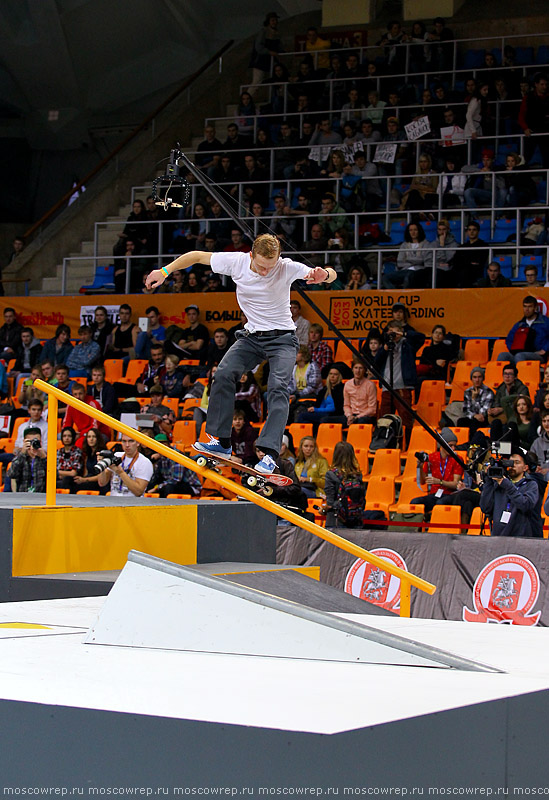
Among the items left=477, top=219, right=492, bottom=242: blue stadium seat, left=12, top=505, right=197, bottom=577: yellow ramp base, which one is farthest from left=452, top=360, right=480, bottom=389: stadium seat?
left=12, top=505, right=197, bottom=577: yellow ramp base

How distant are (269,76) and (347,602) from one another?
1580 cm

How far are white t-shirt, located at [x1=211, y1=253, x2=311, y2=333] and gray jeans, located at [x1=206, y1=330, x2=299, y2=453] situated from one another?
92 mm

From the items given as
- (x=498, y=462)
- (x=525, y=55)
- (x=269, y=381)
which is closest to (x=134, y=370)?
(x=498, y=462)

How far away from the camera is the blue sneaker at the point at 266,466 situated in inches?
250

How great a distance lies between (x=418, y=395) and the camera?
13086 mm

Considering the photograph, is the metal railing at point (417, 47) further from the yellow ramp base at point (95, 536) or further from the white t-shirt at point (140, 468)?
the yellow ramp base at point (95, 536)

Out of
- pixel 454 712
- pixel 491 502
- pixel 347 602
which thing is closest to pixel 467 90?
pixel 491 502

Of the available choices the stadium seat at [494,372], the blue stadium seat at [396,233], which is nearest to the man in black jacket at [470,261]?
the blue stadium seat at [396,233]

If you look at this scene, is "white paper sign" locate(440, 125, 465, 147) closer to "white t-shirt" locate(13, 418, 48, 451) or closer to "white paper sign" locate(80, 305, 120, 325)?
"white paper sign" locate(80, 305, 120, 325)

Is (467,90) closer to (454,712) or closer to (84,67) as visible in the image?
(84,67)

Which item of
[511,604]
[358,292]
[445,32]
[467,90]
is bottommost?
[511,604]

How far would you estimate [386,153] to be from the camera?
16.7 metres

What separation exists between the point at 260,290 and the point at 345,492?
3832 mm

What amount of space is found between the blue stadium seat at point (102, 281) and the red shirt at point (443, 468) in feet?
28.3
